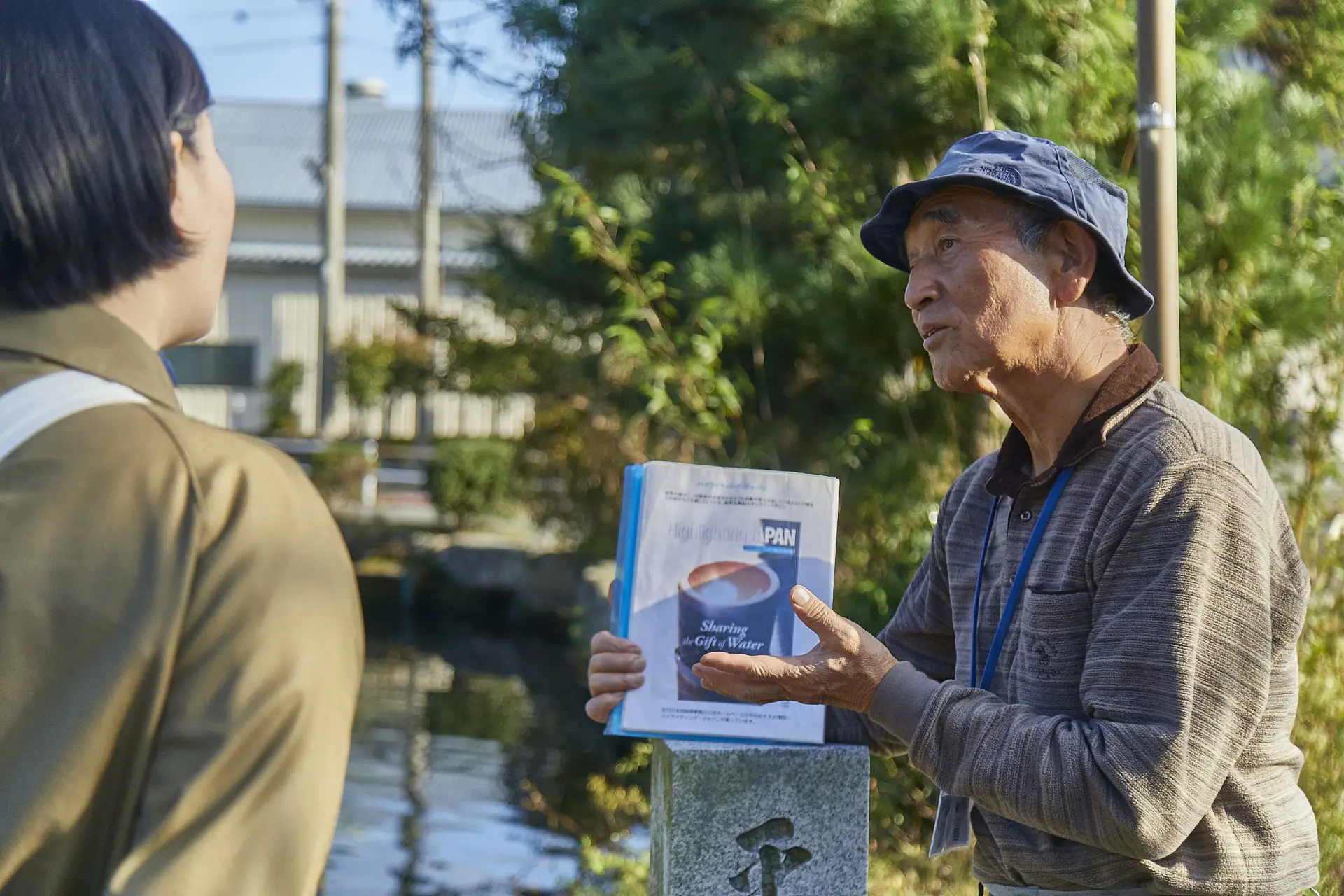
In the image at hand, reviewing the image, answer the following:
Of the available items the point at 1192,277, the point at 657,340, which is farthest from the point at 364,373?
the point at 1192,277

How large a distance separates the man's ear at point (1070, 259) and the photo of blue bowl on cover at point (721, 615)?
0.72 m

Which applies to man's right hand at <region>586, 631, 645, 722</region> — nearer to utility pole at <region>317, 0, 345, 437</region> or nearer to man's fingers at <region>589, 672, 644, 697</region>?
man's fingers at <region>589, 672, 644, 697</region>

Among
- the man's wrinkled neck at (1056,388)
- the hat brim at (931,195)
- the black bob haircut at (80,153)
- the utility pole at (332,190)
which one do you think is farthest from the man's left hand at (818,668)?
the utility pole at (332,190)

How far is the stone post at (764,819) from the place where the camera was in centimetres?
281

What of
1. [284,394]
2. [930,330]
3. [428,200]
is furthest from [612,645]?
[284,394]

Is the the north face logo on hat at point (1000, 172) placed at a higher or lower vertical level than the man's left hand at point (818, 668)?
higher

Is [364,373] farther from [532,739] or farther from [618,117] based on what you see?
[618,117]

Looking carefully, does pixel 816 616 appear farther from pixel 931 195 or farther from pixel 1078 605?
pixel 931 195

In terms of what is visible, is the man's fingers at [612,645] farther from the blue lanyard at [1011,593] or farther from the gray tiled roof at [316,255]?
the gray tiled roof at [316,255]

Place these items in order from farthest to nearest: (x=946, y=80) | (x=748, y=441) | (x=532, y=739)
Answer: (x=532, y=739) < (x=748, y=441) < (x=946, y=80)

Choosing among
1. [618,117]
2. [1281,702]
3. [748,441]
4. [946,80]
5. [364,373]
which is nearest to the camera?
[1281,702]

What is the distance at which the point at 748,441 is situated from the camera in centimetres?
666

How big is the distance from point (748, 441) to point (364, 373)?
16.6 meters

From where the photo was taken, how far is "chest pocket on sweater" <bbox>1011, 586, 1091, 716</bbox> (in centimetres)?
197
